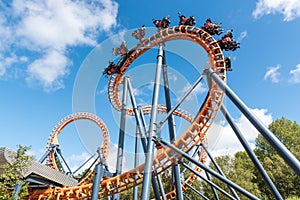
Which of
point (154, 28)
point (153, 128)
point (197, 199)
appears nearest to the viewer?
point (153, 128)

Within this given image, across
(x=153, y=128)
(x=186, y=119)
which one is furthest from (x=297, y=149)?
(x=153, y=128)

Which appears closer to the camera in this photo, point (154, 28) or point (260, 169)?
point (260, 169)

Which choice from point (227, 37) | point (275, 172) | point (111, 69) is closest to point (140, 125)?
point (111, 69)

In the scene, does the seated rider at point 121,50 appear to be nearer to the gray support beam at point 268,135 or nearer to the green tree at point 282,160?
the gray support beam at point 268,135

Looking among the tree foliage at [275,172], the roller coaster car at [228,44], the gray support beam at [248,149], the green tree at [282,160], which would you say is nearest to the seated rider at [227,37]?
the roller coaster car at [228,44]

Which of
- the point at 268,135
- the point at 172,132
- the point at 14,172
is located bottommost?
the point at 268,135

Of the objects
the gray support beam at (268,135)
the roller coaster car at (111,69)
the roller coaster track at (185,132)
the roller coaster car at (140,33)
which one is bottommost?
the gray support beam at (268,135)

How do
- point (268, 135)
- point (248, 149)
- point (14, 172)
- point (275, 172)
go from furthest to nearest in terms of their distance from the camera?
point (275, 172), point (248, 149), point (14, 172), point (268, 135)

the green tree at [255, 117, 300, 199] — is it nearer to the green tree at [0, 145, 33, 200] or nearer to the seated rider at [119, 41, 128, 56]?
the seated rider at [119, 41, 128, 56]

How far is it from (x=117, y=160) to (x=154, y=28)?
14.2 feet

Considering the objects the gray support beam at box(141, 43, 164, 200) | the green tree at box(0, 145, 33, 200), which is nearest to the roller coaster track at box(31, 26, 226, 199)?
the gray support beam at box(141, 43, 164, 200)

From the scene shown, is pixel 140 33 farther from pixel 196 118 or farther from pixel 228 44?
pixel 196 118

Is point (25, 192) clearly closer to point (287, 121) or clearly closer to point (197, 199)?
point (197, 199)

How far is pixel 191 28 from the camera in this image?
7316 millimetres
